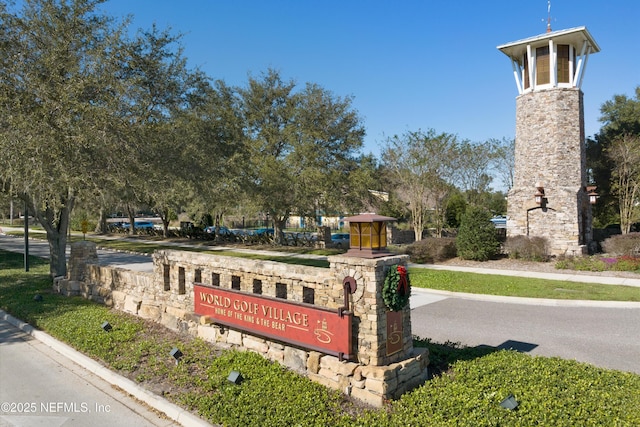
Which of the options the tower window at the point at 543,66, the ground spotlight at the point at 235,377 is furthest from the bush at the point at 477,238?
the ground spotlight at the point at 235,377

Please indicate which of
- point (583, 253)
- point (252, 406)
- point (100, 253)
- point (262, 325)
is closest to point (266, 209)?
point (100, 253)

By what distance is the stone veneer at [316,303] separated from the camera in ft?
20.3

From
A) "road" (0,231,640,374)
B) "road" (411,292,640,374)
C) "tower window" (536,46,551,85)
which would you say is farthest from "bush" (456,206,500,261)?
"road" (411,292,640,374)

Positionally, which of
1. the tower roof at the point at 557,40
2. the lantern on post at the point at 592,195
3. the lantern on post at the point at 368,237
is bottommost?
the lantern on post at the point at 368,237

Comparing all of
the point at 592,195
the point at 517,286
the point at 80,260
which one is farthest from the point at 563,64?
the point at 80,260

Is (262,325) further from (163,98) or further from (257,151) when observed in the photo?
(257,151)

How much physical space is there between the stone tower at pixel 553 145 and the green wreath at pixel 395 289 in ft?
61.2

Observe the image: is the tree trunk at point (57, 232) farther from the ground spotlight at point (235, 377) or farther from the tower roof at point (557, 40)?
the tower roof at point (557, 40)

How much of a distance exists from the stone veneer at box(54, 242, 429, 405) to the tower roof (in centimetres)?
2082

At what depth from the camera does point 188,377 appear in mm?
6930

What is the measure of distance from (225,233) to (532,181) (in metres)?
23.6

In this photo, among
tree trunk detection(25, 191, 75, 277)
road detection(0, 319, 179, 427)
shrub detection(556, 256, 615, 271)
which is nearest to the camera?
road detection(0, 319, 179, 427)

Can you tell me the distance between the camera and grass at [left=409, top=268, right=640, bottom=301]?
44.7 ft

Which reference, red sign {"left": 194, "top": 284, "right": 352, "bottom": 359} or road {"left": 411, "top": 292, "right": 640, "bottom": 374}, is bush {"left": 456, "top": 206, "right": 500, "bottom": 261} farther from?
red sign {"left": 194, "top": 284, "right": 352, "bottom": 359}
